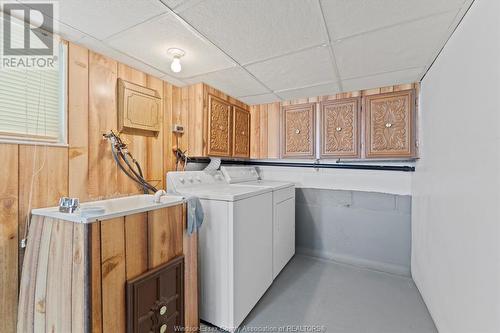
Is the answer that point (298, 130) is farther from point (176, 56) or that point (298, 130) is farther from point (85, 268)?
point (85, 268)

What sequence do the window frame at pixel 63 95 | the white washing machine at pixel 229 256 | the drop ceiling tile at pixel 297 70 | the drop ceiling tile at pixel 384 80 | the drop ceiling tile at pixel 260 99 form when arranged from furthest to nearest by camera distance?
the drop ceiling tile at pixel 260 99, the drop ceiling tile at pixel 384 80, the drop ceiling tile at pixel 297 70, the white washing machine at pixel 229 256, the window frame at pixel 63 95

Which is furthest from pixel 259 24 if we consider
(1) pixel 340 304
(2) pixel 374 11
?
(1) pixel 340 304

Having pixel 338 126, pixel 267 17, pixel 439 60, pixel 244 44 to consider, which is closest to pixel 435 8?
pixel 439 60

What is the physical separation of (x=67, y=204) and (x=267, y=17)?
1541 mm

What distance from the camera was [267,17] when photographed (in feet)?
4.18

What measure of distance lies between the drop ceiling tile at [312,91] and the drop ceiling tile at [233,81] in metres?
0.25

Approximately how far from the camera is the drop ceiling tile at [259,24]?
1187mm

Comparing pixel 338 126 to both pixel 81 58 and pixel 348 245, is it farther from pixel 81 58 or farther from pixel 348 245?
pixel 81 58

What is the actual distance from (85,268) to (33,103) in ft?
3.66

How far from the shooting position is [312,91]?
2.50m

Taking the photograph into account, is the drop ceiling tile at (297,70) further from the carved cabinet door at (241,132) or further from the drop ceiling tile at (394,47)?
the carved cabinet door at (241,132)

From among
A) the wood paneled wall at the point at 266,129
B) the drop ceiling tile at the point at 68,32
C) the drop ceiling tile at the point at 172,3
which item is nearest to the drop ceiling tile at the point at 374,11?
the drop ceiling tile at the point at 172,3

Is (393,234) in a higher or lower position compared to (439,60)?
lower

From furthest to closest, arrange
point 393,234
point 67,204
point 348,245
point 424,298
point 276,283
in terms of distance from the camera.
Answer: point 348,245 < point 393,234 < point 276,283 < point 424,298 < point 67,204
